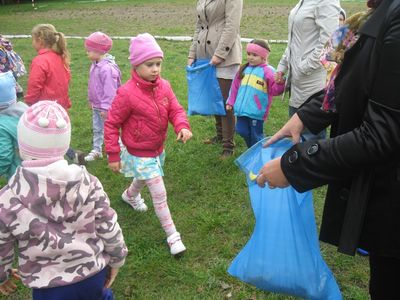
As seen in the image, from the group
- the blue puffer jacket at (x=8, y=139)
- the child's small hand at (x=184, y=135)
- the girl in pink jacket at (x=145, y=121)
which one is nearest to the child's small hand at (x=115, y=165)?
the girl in pink jacket at (x=145, y=121)

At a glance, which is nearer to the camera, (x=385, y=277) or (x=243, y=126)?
(x=385, y=277)

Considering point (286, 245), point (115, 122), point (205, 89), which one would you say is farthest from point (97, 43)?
point (286, 245)

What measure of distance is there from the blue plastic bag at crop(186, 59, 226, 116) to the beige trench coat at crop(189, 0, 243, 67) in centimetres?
15

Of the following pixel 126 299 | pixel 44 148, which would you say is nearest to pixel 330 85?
pixel 44 148

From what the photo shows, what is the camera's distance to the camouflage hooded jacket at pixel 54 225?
5.95 ft

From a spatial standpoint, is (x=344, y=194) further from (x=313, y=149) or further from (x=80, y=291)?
(x=80, y=291)

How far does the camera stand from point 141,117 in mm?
3248

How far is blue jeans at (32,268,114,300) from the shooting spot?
6.46 ft

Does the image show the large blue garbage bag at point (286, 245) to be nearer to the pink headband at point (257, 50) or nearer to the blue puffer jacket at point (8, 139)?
the blue puffer jacket at point (8, 139)

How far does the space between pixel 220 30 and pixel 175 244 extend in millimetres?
2336

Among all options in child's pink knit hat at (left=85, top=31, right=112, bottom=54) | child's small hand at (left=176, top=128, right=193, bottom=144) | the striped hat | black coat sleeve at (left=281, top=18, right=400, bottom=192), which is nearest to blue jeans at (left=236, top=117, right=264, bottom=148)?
child's small hand at (left=176, top=128, right=193, bottom=144)

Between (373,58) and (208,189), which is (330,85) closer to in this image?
(373,58)

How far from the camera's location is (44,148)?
1.90 m

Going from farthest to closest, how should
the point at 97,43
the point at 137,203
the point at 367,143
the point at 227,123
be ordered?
1. the point at 227,123
2. the point at 97,43
3. the point at 137,203
4. the point at 367,143
